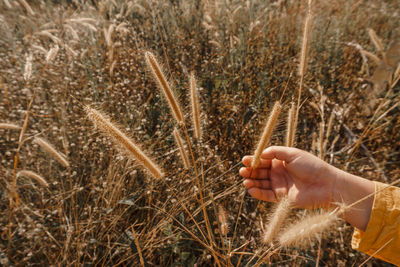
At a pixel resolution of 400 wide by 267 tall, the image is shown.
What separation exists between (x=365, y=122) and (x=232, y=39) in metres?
1.65

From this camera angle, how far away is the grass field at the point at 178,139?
1352mm

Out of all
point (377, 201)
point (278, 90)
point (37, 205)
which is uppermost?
point (278, 90)

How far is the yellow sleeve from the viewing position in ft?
3.80

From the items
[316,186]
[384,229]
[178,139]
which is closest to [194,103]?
[178,139]

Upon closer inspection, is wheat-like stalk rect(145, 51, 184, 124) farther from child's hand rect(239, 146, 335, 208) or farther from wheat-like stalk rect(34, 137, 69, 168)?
wheat-like stalk rect(34, 137, 69, 168)

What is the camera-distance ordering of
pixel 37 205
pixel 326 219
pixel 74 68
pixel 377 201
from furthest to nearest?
pixel 74 68 < pixel 37 205 < pixel 377 201 < pixel 326 219

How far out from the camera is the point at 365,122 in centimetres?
234

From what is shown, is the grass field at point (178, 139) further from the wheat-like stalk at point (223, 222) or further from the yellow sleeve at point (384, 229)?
the yellow sleeve at point (384, 229)

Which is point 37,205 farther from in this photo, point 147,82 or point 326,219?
point 326,219

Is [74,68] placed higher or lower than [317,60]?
higher

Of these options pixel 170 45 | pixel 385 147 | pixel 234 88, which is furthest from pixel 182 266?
pixel 170 45

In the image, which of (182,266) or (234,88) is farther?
(234,88)

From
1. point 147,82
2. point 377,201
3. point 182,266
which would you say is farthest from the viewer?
point 147,82

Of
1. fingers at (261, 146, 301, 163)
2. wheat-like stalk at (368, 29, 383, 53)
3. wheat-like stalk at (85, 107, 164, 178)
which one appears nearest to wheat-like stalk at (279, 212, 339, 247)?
fingers at (261, 146, 301, 163)
